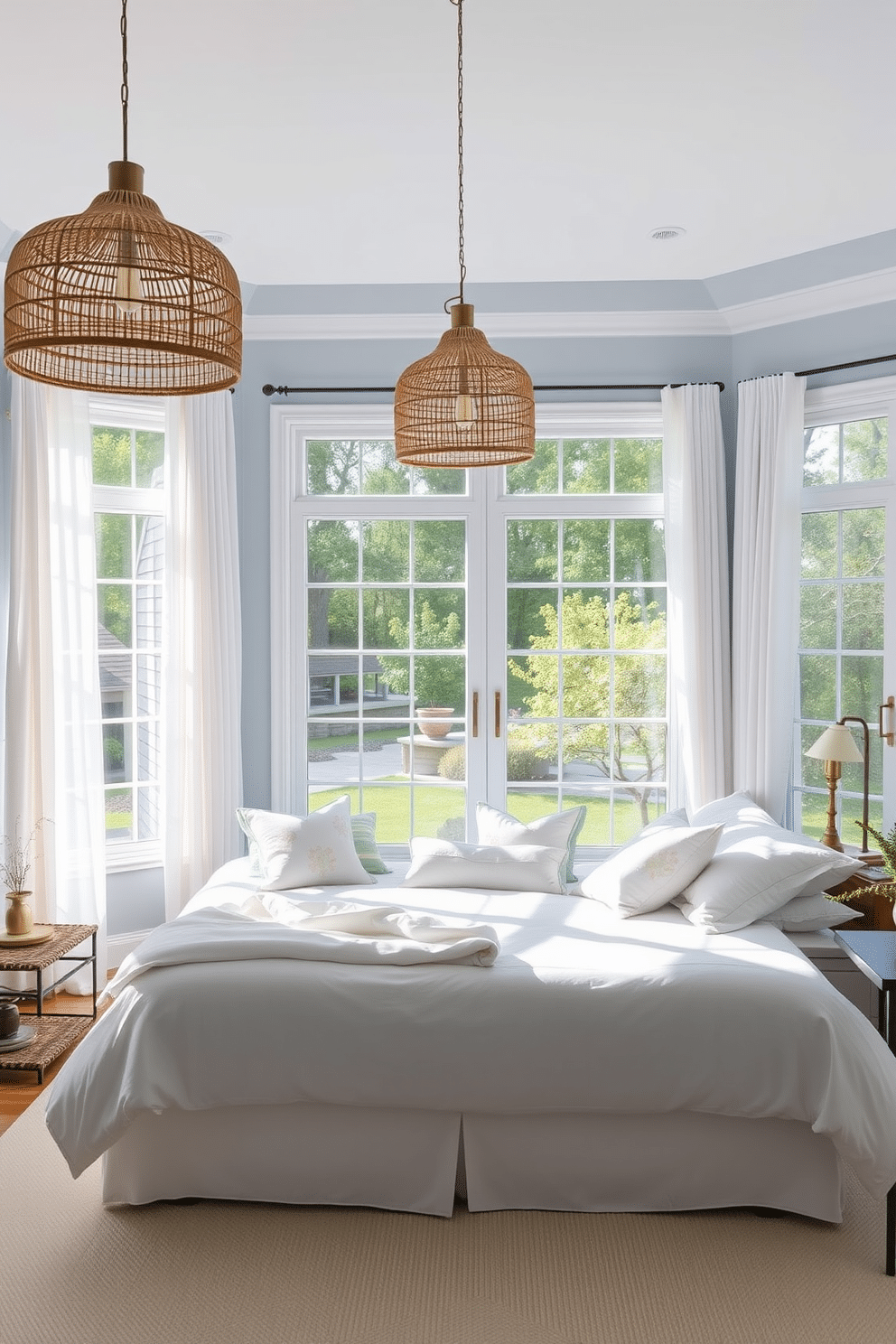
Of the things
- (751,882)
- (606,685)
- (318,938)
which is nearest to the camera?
(318,938)

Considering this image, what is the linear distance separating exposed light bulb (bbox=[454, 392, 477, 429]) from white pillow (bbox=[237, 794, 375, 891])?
1.98 m

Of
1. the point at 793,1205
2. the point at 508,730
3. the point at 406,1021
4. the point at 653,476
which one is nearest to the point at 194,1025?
the point at 406,1021

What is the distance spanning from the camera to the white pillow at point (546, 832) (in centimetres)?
408

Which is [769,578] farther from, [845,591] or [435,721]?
[435,721]

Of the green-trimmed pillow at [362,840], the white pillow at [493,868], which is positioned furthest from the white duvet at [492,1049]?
the green-trimmed pillow at [362,840]

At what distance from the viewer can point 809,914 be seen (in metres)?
3.54

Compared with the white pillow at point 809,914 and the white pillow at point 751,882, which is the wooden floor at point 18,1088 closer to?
the white pillow at point 751,882

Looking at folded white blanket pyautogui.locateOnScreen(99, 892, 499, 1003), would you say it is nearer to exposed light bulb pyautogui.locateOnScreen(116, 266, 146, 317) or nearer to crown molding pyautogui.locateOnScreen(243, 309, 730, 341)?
exposed light bulb pyautogui.locateOnScreen(116, 266, 146, 317)

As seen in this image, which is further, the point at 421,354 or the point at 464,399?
the point at 421,354

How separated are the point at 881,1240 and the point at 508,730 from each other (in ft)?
9.03

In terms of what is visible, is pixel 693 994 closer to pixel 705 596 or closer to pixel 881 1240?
pixel 881 1240

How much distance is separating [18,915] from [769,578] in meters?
3.40

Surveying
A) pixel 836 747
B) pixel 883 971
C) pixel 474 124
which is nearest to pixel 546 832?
pixel 836 747

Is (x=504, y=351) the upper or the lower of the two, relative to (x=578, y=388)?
upper
